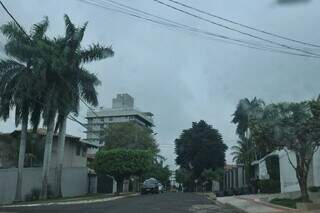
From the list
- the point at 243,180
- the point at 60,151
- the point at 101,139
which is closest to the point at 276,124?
the point at 60,151

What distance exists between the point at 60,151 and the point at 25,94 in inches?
278

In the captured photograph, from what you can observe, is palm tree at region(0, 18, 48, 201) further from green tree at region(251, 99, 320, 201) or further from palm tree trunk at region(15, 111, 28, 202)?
green tree at region(251, 99, 320, 201)

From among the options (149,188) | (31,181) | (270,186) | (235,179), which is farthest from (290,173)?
(235,179)

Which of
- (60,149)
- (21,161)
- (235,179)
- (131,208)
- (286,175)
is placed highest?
(60,149)

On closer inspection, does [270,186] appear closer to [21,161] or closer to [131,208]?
[21,161]

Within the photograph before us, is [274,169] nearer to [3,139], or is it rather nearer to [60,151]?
[60,151]

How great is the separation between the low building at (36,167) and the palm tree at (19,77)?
4.02 m

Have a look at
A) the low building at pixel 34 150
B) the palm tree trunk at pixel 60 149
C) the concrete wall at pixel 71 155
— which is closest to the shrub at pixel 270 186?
the palm tree trunk at pixel 60 149

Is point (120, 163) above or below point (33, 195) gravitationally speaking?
above

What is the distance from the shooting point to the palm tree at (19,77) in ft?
145

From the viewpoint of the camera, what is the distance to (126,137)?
281 ft

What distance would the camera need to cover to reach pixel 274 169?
50.3m

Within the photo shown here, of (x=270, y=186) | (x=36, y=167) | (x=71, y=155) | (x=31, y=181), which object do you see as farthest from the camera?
(x=71, y=155)

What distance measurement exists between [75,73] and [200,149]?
53256 millimetres
